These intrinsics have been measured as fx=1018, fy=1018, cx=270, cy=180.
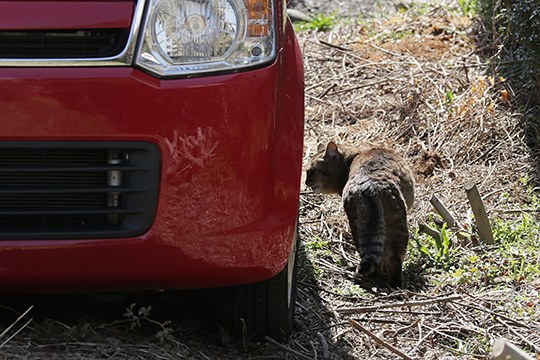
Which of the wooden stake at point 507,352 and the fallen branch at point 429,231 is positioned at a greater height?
the wooden stake at point 507,352

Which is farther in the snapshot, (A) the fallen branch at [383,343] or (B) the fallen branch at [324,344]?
(B) the fallen branch at [324,344]

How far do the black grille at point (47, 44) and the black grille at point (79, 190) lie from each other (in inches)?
12.1

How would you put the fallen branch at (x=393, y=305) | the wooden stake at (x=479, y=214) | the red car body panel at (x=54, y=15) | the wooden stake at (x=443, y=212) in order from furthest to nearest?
the wooden stake at (x=443, y=212) < the wooden stake at (x=479, y=214) < the fallen branch at (x=393, y=305) < the red car body panel at (x=54, y=15)

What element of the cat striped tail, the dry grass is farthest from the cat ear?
the cat striped tail

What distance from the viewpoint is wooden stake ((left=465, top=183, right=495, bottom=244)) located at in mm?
6207

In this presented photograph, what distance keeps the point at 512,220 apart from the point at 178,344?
3.26 metres

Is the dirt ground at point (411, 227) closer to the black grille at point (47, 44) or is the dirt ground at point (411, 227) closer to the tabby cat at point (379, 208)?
the tabby cat at point (379, 208)

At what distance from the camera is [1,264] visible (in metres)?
3.63

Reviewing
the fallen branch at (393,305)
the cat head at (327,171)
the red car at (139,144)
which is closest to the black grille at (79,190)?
the red car at (139,144)

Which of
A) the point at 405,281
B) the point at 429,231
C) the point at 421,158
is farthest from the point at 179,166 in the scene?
the point at 421,158

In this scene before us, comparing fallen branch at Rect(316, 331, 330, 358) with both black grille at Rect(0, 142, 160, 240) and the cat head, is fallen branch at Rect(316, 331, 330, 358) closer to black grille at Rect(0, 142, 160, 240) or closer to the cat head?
black grille at Rect(0, 142, 160, 240)

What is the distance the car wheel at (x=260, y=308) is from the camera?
4.26m

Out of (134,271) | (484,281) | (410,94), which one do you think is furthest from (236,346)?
(410,94)

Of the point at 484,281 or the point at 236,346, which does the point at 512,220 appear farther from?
the point at 236,346
